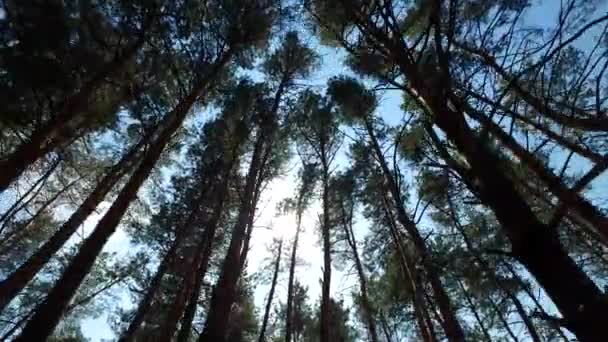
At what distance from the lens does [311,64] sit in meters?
11.9

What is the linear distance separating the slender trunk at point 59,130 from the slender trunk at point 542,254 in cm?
716

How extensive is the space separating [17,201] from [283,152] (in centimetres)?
744

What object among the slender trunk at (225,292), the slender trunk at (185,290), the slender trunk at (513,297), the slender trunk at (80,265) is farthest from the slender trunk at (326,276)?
the slender trunk at (80,265)

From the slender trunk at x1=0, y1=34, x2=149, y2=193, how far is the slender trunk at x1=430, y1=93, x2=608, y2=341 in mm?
7159

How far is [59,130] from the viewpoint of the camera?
7.70m

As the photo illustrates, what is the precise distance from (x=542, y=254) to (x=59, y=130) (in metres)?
8.90

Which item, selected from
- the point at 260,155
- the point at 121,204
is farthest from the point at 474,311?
the point at 121,204

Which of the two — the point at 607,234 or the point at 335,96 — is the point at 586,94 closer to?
the point at 607,234

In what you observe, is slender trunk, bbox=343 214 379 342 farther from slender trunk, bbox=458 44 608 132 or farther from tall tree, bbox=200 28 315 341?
slender trunk, bbox=458 44 608 132

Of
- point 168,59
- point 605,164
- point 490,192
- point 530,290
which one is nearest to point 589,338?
point 605,164

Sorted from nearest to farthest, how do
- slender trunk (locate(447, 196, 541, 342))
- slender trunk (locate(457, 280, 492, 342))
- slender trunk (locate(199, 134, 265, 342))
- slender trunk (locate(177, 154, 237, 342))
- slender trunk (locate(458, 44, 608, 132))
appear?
slender trunk (locate(458, 44, 608, 132)) → slender trunk (locate(199, 134, 265, 342)) → slender trunk (locate(177, 154, 237, 342)) → slender trunk (locate(447, 196, 541, 342)) → slender trunk (locate(457, 280, 492, 342))

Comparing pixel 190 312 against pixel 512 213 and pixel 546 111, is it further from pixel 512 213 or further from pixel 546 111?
pixel 546 111

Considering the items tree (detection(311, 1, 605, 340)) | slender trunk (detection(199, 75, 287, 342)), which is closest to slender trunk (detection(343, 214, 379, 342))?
slender trunk (detection(199, 75, 287, 342))

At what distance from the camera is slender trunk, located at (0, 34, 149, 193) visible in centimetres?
615
